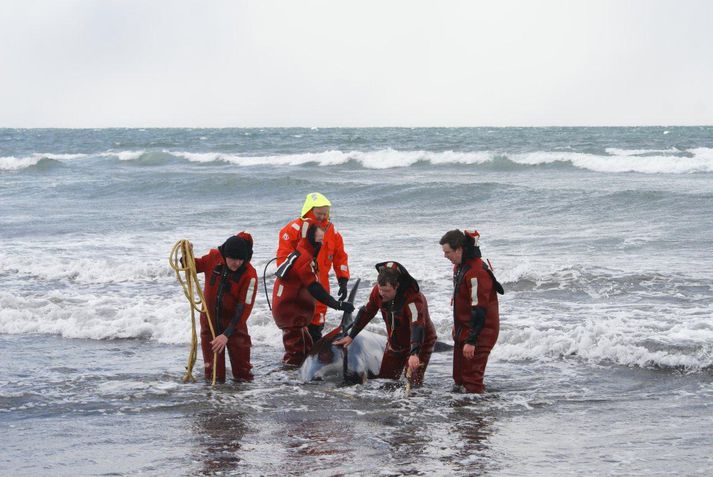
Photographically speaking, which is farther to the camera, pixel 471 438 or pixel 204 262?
pixel 204 262

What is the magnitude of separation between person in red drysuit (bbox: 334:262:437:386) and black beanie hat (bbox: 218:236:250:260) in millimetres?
1035

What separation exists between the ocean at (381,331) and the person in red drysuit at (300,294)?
365 mm

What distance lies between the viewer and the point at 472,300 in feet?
22.1

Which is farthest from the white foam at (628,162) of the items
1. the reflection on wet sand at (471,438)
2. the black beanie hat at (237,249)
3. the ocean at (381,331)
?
the black beanie hat at (237,249)

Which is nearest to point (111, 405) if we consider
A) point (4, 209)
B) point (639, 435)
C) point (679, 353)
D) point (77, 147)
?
point (639, 435)

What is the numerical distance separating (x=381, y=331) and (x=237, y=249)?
324cm

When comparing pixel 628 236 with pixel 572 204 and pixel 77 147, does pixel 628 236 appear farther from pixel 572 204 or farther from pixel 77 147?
pixel 77 147

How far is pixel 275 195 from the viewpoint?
25.8 meters

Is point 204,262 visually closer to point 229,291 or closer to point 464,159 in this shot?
point 229,291

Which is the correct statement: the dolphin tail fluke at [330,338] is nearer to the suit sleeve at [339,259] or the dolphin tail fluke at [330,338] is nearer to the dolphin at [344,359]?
the dolphin at [344,359]

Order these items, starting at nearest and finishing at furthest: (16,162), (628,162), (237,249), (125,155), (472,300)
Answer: (472,300) → (237,249) → (628,162) → (16,162) → (125,155)

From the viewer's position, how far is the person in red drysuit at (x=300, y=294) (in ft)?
25.2

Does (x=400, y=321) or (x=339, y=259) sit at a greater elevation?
(x=339, y=259)

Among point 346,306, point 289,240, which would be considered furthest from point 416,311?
point 289,240
